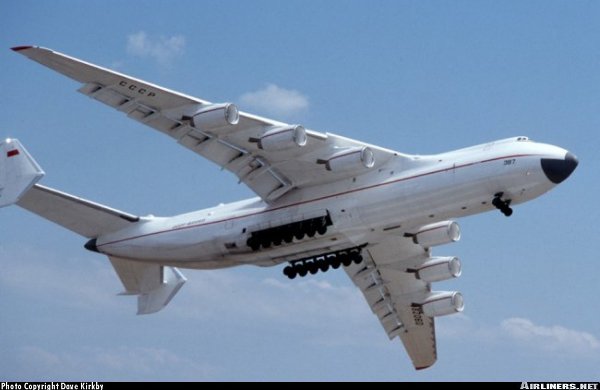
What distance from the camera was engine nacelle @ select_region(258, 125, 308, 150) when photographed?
2470 cm

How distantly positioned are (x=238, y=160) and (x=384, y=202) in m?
3.63

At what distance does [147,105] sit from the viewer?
25.4 m

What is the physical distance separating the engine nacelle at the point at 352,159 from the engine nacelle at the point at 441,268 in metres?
5.15

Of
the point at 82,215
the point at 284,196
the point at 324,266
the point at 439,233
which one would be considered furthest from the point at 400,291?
the point at 82,215

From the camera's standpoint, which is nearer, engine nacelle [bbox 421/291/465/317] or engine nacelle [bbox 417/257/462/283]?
engine nacelle [bbox 417/257/462/283]

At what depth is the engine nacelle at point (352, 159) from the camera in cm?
2512

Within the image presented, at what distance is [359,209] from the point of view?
83.4 ft

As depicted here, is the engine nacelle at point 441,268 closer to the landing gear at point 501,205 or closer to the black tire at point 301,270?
the black tire at point 301,270

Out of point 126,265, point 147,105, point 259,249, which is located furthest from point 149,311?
point 147,105

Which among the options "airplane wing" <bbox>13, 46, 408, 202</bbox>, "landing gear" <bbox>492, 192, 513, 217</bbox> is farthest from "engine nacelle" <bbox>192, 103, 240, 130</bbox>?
"landing gear" <bbox>492, 192, 513, 217</bbox>

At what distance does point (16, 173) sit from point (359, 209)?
7968 millimetres

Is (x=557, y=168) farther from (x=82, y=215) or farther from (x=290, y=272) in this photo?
(x=82, y=215)

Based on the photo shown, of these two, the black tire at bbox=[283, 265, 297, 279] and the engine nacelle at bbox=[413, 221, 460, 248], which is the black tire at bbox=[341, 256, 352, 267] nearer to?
the black tire at bbox=[283, 265, 297, 279]

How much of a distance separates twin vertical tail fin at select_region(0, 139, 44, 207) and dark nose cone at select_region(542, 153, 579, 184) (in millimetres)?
11321
